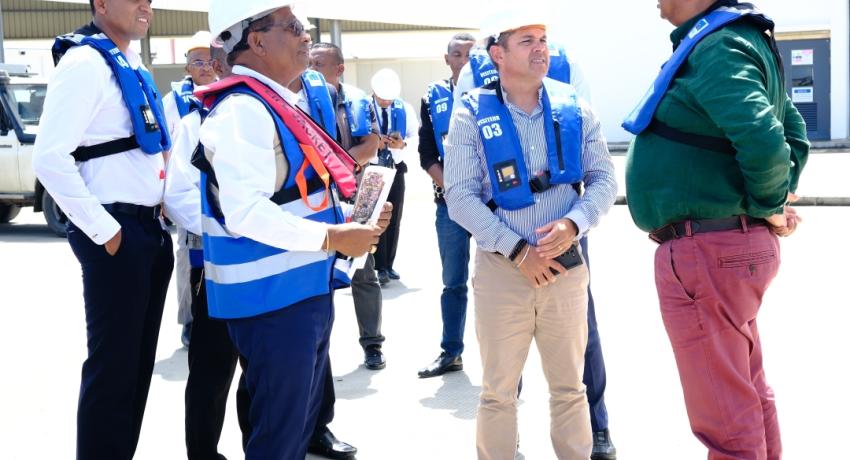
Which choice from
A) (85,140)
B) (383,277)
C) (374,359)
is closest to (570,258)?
(85,140)

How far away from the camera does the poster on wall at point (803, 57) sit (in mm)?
→ 24891

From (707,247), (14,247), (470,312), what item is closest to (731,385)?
(707,247)

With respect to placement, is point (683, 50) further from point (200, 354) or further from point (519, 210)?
point (200, 354)

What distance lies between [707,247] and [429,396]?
285 centimetres

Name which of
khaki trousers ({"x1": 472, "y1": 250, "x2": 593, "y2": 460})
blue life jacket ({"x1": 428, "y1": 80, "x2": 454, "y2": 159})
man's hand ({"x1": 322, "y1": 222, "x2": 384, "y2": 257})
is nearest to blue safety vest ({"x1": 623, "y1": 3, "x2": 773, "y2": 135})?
khaki trousers ({"x1": 472, "y1": 250, "x2": 593, "y2": 460})

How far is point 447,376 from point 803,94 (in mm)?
21328

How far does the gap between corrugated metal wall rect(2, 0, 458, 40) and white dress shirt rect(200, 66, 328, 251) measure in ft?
110

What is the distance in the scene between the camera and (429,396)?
19.8 feet

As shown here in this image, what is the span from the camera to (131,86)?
13.7 feet

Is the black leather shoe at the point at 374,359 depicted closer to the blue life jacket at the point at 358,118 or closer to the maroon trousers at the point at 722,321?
the blue life jacket at the point at 358,118

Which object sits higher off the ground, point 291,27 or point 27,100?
point 27,100

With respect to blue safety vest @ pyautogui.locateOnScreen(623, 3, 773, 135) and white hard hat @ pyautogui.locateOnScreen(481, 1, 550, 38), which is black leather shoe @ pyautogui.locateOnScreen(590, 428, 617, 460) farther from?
white hard hat @ pyautogui.locateOnScreen(481, 1, 550, 38)

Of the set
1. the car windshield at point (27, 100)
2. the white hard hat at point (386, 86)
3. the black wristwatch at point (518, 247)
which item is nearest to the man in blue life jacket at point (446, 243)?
the black wristwatch at point (518, 247)

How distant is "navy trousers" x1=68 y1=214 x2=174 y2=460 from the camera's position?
408cm
